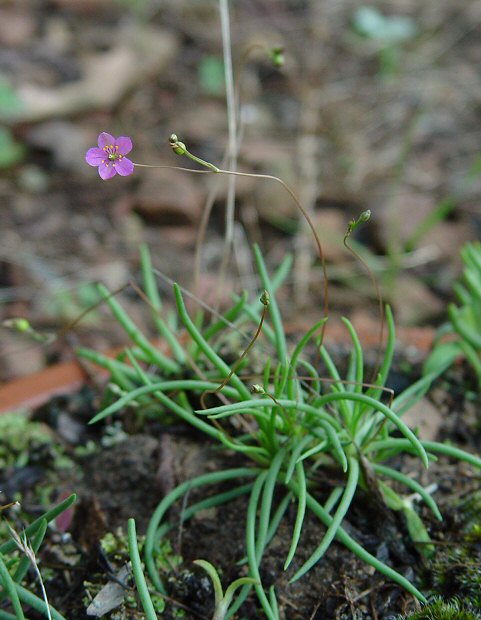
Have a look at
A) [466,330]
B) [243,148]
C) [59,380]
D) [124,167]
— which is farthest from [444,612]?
[243,148]

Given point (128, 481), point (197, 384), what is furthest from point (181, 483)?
point (197, 384)

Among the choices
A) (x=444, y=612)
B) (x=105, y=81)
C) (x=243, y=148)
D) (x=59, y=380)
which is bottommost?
(x=444, y=612)

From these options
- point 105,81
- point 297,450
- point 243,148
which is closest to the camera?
point 297,450

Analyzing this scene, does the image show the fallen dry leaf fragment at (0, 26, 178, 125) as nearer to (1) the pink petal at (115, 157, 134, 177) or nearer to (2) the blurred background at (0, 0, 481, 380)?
(2) the blurred background at (0, 0, 481, 380)

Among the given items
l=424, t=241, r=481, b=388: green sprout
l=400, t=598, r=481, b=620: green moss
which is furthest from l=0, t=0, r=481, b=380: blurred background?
l=400, t=598, r=481, b=620: green moss

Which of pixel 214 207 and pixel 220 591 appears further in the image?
pixel 214 207

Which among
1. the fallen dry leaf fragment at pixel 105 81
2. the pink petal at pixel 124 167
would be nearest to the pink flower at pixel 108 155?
the pink petal at pixel 124 167

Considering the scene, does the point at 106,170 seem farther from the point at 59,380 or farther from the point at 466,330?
the point at 466,330
